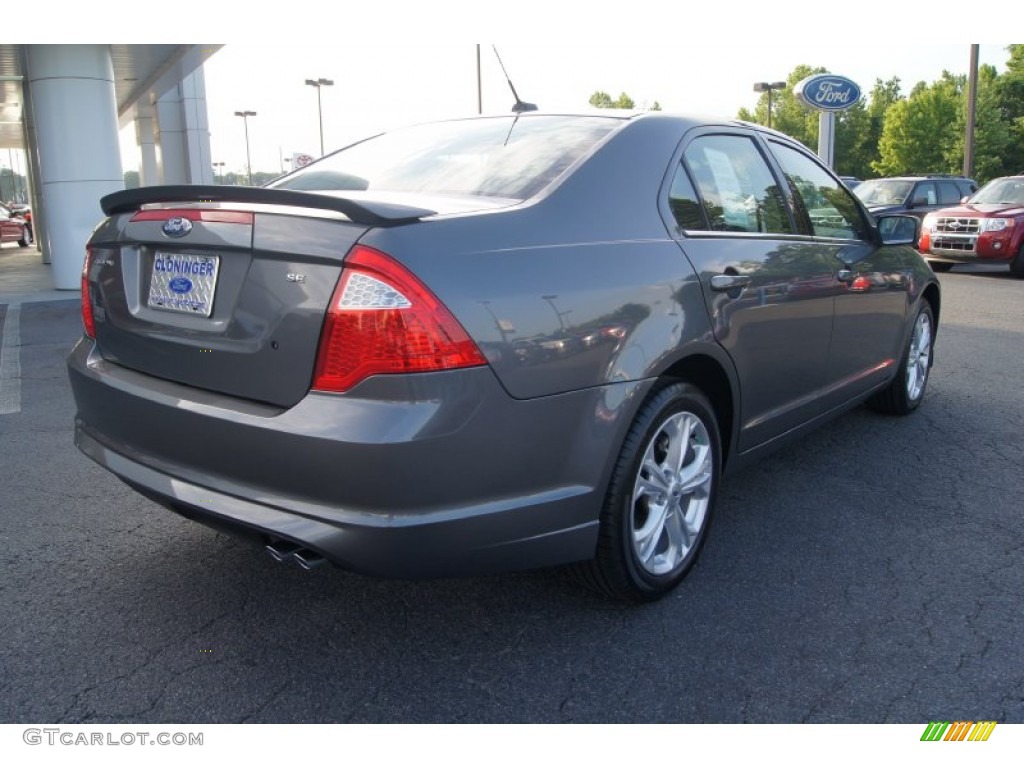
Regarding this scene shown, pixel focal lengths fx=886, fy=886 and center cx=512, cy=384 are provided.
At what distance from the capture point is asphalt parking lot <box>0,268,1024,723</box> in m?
2.41

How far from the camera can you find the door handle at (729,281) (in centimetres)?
305

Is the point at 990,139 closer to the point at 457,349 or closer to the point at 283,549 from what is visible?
the point at 457,349

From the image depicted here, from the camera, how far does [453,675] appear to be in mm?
2555

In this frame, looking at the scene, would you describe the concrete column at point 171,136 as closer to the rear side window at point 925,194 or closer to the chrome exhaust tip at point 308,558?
the rear side window at point 925,194

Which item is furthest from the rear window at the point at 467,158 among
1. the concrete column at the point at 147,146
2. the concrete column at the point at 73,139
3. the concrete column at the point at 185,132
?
the concrete column at the point at 147,146

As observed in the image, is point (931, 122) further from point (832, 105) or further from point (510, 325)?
point (510, 325)

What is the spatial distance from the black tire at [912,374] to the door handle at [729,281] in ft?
6.96

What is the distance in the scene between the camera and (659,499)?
2.97 metres

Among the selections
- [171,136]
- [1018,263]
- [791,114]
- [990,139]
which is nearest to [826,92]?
[1018,263]

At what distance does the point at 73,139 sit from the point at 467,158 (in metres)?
11.4

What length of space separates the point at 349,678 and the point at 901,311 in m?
3.61

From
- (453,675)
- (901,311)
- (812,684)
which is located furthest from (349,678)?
(901,311)

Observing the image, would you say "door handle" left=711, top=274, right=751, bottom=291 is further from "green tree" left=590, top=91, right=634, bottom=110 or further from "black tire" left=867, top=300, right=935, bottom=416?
"green tree" left=590, top=91, right=634, bottom=110

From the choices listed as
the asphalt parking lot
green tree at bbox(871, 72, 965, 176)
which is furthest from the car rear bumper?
green tree at bbox(871, 72, 965, 176)
